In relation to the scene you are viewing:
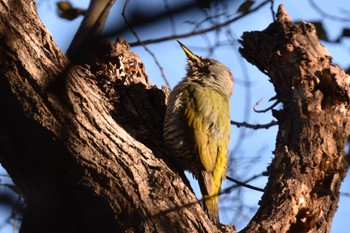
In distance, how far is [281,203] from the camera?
3150 millimetres

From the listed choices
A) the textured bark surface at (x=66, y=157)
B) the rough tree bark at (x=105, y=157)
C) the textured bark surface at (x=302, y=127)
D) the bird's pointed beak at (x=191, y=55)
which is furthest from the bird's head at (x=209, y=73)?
the textured bark surface at (x=66, y=157)

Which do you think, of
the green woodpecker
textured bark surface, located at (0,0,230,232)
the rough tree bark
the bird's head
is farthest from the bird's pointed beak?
textured bark surface, located at (0,0,230,232)

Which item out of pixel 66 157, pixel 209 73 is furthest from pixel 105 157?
pixel 209 73

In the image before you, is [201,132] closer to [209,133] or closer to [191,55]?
[209,133]

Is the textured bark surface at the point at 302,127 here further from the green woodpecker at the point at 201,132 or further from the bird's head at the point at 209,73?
the bird's head at the point at 209,73

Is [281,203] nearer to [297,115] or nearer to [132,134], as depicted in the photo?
[297,115]

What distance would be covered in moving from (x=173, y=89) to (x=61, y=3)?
139 centimetres

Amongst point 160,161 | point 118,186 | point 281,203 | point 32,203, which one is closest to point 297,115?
point 281,203

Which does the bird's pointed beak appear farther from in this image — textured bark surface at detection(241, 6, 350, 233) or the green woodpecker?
textured bark surface at detection(241, 6, 350, 233)

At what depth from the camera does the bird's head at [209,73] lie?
16.8ft

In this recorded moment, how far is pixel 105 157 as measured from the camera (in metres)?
3.04

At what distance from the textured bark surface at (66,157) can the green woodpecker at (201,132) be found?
2.56ft

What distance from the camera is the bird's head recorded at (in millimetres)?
5113

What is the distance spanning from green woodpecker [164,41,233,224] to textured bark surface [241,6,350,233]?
0.65 metres
